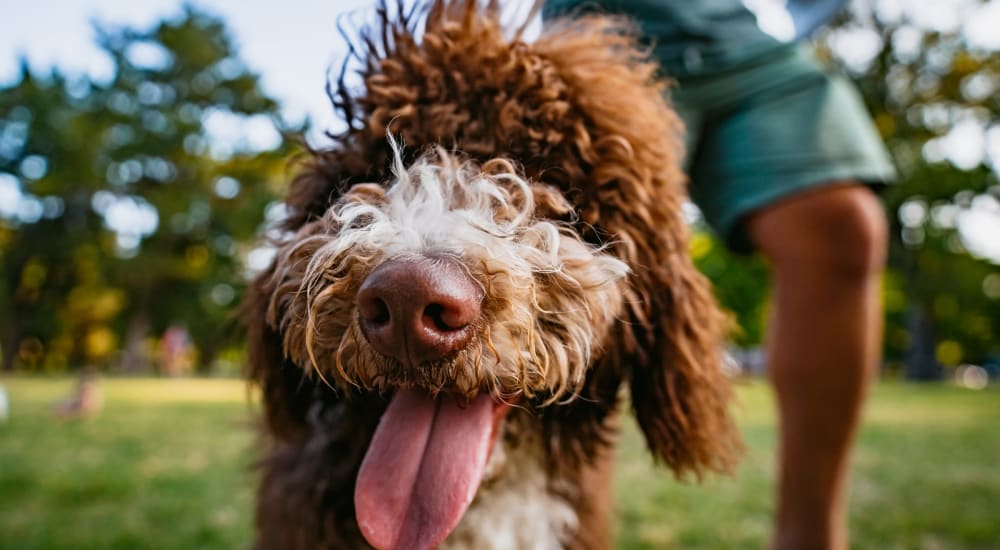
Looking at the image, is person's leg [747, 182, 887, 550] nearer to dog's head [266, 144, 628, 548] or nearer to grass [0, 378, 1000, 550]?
grass [0, 378, 1000, 550]

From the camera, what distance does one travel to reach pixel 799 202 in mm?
2582

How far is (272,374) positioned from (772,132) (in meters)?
1.84

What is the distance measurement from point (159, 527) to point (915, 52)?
24091 millimetres

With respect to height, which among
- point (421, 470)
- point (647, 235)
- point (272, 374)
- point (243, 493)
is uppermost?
point (647, 235)

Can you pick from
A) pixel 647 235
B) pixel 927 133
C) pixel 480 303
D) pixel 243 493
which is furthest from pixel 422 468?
pixel 927 133

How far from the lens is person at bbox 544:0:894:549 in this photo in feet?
8.49

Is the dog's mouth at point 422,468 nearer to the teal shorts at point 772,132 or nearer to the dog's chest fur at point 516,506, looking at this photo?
the dog's chest fur at point 516,506

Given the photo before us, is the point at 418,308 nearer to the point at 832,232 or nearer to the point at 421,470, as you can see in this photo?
the point at 421,470

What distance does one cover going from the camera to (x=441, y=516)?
1545 mm

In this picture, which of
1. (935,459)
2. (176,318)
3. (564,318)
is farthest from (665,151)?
(176,318)

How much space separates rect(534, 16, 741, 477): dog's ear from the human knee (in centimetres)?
61

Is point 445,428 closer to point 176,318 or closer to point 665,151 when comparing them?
point 665,151

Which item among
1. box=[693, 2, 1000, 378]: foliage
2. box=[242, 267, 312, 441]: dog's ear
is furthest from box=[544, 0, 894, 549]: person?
box=[693, 2, 1000, 378]: foliage

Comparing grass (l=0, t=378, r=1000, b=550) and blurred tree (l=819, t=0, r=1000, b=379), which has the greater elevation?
blurred tree (l=819, t=0, r=1000, b=379)
